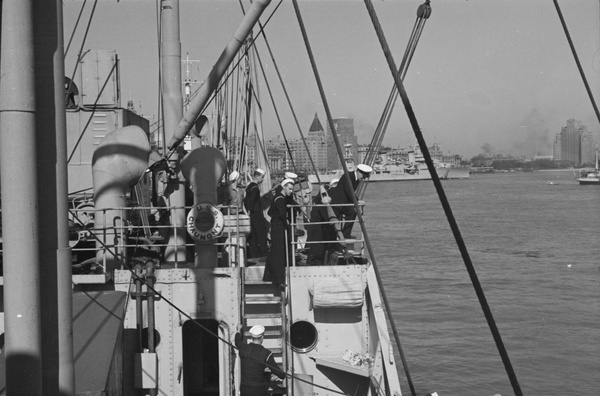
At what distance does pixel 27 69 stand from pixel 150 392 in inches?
278

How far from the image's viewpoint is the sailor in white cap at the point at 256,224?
12656 millimetres

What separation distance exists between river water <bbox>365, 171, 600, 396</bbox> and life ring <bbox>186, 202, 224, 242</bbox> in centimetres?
1066

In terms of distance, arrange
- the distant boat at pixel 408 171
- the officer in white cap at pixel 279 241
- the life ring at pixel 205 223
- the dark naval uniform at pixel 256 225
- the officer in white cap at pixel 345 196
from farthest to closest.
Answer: the distant boat at pixel 408 171 < the dark naval uniform at pixel 256 225 < the officer in white cap at pixel 345 196 < the officer in white cap at pixel 279 241 < the life ring at pixel 205 223

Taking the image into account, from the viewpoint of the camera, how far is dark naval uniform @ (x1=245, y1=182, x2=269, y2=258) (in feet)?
41.5

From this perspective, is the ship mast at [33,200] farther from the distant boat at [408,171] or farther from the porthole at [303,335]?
the distant boat at [408,171]

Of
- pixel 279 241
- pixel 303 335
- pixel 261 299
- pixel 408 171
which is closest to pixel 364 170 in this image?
pixel 279 241

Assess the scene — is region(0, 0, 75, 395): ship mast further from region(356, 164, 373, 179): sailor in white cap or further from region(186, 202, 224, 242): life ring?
region(356, 164, 373, 179): sailor in white cap

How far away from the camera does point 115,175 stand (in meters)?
Answer: 10.8

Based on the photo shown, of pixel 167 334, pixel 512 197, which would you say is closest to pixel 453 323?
pixel 167 334

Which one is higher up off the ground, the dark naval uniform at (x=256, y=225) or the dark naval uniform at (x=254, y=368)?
the dark naval uniform at (x=256, y=225)

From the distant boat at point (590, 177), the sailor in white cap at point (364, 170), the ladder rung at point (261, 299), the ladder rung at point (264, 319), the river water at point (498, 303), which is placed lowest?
the river water at point (498, 303)

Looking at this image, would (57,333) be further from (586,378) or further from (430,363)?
(586,378)

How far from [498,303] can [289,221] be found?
19.4 meters

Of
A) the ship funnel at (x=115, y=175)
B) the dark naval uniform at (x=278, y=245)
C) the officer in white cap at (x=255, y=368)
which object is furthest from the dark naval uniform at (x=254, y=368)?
the ship funnel at (x=115, y=175)
